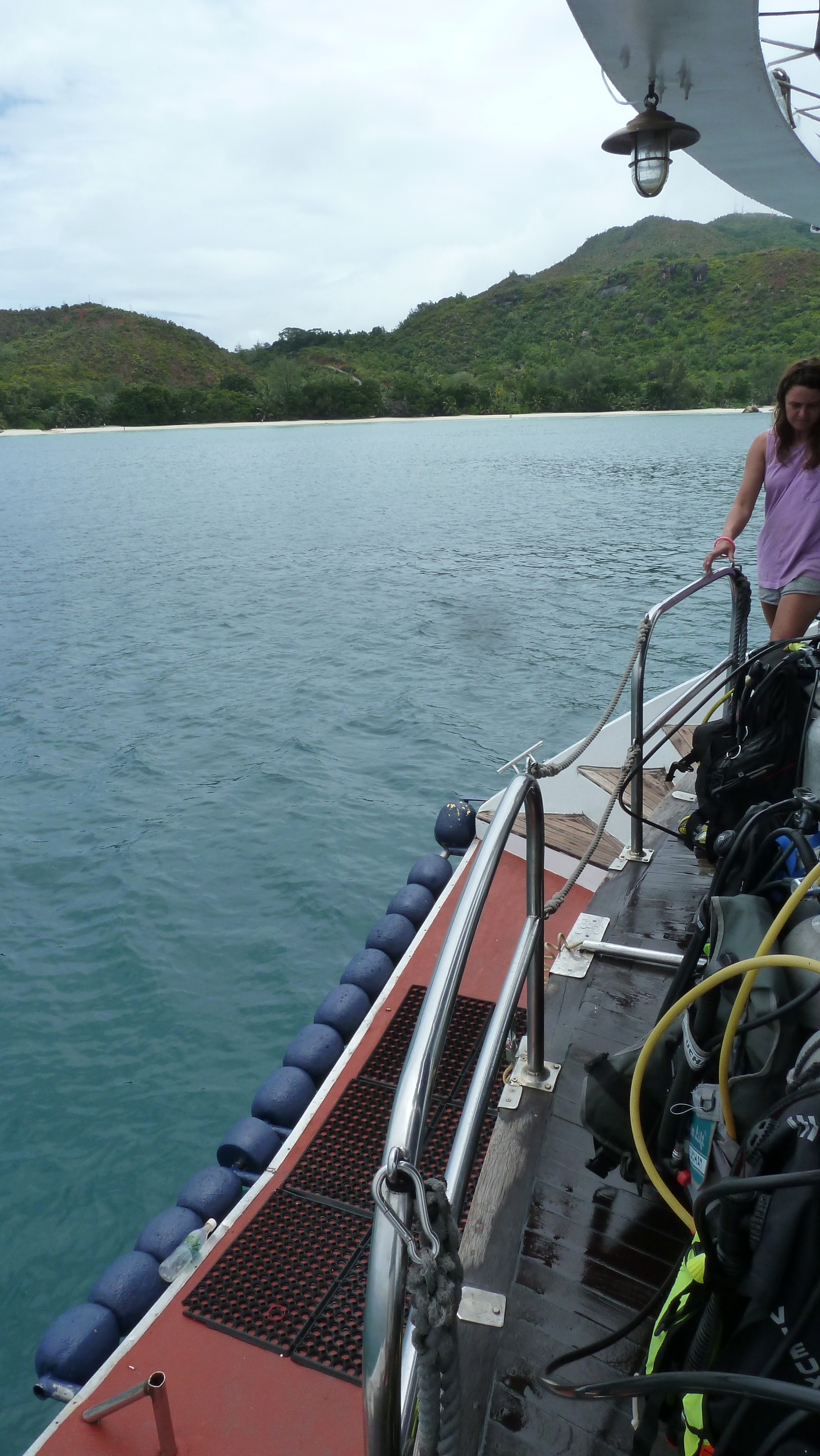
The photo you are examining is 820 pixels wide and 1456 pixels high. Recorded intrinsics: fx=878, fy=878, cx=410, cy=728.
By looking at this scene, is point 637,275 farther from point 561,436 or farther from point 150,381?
point 150,381

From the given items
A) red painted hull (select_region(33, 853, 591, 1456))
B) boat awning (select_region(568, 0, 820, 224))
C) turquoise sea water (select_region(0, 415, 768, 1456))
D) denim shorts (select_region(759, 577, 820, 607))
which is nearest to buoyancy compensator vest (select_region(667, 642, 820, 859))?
denim shorts (select_region(759, 577, 820, 607))

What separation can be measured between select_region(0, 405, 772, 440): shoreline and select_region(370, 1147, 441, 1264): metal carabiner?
8044 centimetres

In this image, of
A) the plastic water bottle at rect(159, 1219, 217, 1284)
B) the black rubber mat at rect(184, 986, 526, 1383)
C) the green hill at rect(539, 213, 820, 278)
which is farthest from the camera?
the green hill at rect(539, 213, 820, 278)

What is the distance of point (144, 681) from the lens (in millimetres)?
14750

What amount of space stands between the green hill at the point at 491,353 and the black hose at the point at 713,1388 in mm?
63063

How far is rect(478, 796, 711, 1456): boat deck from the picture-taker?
67.7 inches

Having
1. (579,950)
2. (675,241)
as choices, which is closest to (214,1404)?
(579,950)

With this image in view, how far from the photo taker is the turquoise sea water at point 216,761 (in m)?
5.68

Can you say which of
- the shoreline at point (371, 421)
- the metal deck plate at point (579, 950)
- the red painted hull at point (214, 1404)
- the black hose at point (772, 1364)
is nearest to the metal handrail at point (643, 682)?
the metal deck plate at point (579, 950)

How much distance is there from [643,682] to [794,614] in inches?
28.5

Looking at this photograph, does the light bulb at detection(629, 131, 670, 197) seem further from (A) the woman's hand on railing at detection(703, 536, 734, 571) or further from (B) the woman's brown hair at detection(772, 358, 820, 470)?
(A) the woman's hand on railing at detection(703, 536, 734, 571)

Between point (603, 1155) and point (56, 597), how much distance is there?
2131 centimetres

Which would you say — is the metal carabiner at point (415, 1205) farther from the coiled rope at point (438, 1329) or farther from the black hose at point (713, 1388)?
the black hose at point (713, 1388)

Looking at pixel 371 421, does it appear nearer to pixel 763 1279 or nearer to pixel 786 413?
pixel 786 413
